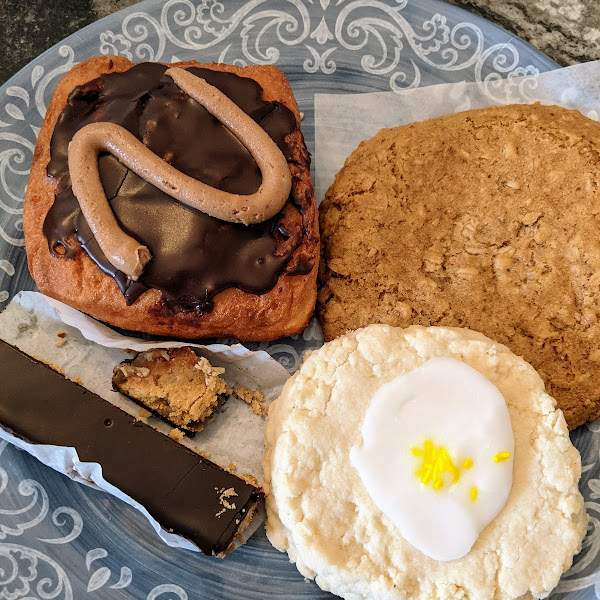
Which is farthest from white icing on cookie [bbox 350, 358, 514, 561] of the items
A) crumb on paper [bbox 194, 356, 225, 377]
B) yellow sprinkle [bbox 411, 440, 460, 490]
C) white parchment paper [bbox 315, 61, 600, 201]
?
white parchment paper [bbox 315, 61, 600, 201]

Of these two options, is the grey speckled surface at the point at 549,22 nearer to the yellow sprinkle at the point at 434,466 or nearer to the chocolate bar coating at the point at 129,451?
the yellow sprinkle at the point at 434,466

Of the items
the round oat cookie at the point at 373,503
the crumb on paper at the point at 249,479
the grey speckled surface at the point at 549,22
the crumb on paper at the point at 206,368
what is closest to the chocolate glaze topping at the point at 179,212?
the crumb on paper at the point at 206,368

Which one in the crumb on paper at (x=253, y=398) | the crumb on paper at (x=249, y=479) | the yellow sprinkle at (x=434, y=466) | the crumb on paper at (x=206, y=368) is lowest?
the crumb on paper at (x=249, y=479)

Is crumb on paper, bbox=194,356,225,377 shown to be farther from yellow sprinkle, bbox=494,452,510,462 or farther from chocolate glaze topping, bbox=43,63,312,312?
yellow sprinkle, bbox=494,452,510,462

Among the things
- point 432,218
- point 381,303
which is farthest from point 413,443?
point 432,218

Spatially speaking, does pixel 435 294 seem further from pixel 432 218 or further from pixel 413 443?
pixel 413 443
